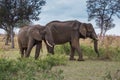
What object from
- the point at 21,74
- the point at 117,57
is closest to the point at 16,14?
the point at 117,57

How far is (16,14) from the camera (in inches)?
1603

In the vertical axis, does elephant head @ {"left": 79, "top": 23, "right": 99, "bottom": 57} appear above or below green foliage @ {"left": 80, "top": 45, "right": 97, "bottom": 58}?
above

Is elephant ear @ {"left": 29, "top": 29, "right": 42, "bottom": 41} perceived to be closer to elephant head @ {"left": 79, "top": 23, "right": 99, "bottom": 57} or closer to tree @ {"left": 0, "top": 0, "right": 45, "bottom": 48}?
elephant head @ {"left": 79, "top": 23, "right": 99, "bottom": 57}

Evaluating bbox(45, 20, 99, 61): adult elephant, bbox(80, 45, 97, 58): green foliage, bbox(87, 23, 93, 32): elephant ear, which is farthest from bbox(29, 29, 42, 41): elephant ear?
bbox(80, 45, 97, 58): green foliage

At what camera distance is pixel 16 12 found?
133ft

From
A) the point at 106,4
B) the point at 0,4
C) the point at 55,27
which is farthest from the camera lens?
the point at 106,4

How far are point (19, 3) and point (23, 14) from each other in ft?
3.79

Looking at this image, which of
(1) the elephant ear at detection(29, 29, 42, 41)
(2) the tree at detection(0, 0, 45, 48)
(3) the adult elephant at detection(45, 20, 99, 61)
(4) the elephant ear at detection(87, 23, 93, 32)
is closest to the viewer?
(1) the elephant ear at detection(29, 29, 42, 41)

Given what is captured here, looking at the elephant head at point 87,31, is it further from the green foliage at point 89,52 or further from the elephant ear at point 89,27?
the green foliage at point 89,52

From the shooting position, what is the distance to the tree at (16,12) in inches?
1587

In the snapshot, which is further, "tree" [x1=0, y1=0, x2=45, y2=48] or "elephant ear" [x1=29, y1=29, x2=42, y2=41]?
"tree" [x1=0, y1=0, x2=45, y2=48]

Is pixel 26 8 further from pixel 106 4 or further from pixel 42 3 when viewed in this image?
pixel 106 4

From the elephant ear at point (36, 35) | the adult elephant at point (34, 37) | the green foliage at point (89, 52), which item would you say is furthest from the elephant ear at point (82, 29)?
the elephant ear at point (36, 35)

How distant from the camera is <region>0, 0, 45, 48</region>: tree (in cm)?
4031
